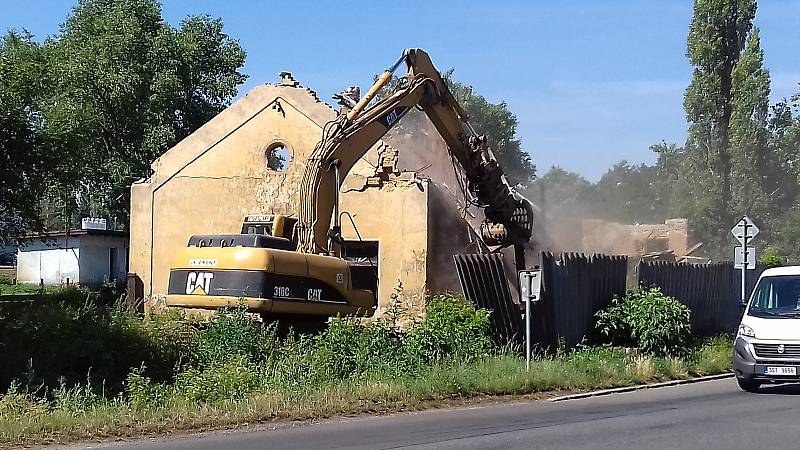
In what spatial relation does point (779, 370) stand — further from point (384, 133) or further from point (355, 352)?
point (384, 133)

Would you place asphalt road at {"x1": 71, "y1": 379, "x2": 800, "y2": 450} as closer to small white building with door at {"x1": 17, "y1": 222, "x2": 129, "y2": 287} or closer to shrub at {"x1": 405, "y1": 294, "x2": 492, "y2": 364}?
shrub at {"x1": 405, "y1": 294, "x2": 492, "y2": 364}

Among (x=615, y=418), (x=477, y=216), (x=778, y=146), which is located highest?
(x=778, y=146)

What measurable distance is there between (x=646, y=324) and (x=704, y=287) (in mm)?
5430

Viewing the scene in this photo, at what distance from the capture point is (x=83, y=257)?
5147 cm

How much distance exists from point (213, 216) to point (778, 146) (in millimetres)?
42733

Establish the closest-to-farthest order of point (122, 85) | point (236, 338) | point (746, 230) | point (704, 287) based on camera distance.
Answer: point (236, 338) < point (746, 230) < point (704, 287) < point (122, 85)

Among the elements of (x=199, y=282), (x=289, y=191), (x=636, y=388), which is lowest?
(x=636, y=388)

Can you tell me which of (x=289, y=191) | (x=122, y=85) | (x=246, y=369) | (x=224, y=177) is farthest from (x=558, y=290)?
(x=122, y=85)

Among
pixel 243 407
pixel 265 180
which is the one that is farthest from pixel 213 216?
pixel 243 407

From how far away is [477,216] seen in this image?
93.1 ft

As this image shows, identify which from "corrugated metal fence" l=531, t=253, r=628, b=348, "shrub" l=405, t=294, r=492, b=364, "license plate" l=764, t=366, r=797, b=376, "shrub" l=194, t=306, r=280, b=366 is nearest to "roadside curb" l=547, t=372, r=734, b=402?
"shrub" l=405, t=294, r=492, b=364

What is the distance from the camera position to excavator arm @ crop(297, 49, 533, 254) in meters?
21.2

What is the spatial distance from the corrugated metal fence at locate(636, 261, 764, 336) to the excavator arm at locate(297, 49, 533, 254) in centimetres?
426

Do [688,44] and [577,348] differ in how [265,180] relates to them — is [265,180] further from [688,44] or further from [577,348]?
[688,44]
